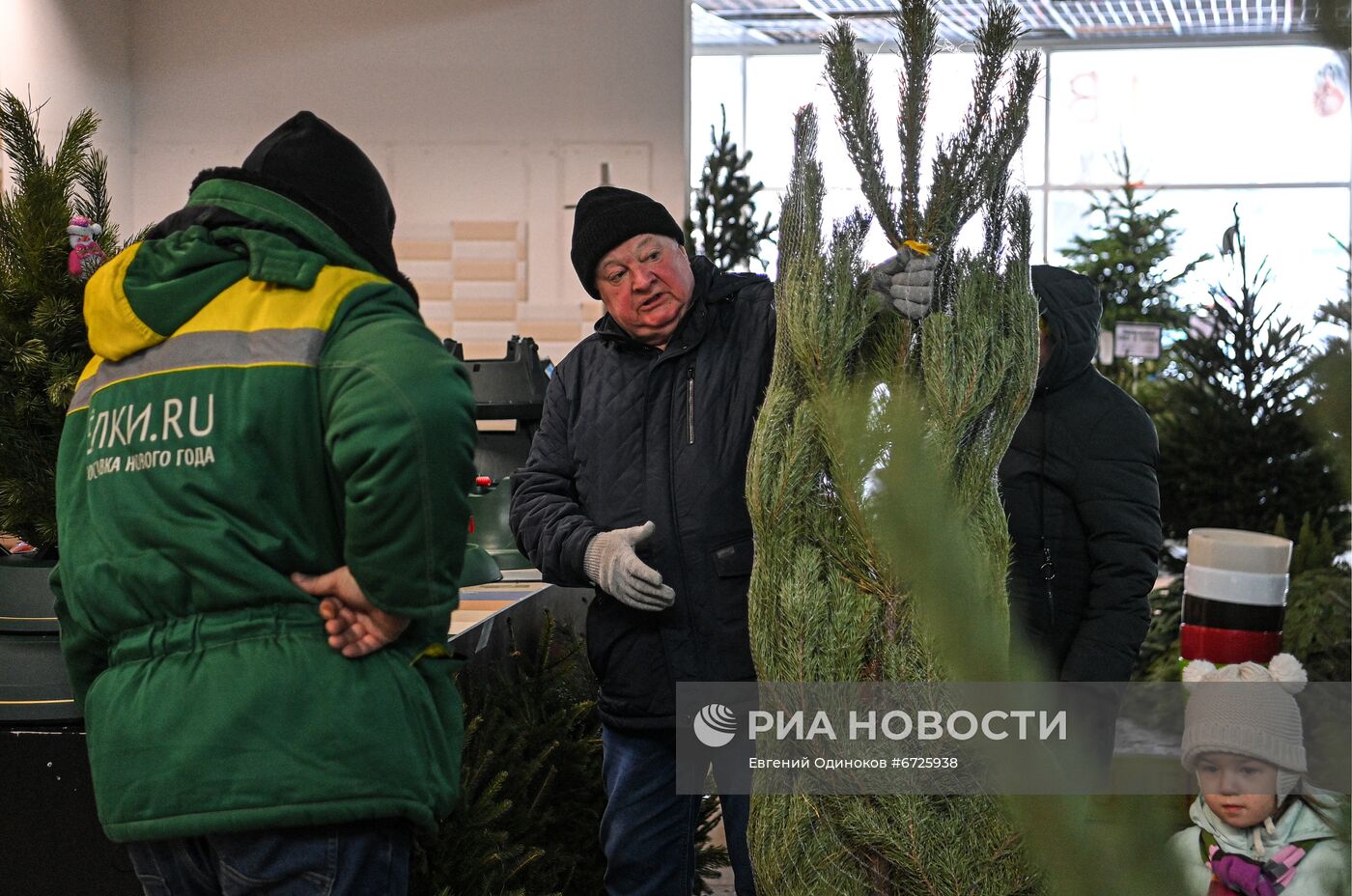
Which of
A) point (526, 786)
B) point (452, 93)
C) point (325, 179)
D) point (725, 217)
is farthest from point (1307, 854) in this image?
point (452, 93)

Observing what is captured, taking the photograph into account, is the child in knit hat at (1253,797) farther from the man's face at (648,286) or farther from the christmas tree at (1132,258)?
the christmas tree at (1132,258)

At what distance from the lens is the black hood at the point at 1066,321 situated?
83.0 inches

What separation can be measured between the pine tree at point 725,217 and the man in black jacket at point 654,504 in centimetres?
296

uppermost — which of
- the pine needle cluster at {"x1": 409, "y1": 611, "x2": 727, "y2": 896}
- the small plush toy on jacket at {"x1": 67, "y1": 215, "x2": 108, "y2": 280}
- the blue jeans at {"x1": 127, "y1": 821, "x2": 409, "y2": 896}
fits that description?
the small plush toy on jacket at {"x1": 67, "y1": 215, "x2": 108, "y2": 280}

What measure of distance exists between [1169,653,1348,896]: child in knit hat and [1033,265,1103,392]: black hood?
1.38m

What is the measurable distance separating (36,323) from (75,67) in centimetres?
393

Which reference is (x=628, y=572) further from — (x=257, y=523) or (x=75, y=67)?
(x=75, y=67)

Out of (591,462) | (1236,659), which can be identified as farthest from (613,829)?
(1236,659)

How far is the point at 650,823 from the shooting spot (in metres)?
2.37

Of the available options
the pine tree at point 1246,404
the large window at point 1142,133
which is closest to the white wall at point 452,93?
the large window at point 1142,133

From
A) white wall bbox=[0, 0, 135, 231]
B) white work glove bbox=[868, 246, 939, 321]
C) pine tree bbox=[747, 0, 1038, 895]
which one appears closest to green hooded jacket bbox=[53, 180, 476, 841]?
pine tree bbox=[747, 0, 1038, 895]

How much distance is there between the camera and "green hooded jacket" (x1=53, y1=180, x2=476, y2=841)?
4.52ft

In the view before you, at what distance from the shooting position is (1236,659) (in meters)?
0.73

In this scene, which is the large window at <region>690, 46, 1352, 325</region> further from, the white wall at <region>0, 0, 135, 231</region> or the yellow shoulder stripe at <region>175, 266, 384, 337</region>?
the white wall at <region>0, 0, 135, 231</region>
